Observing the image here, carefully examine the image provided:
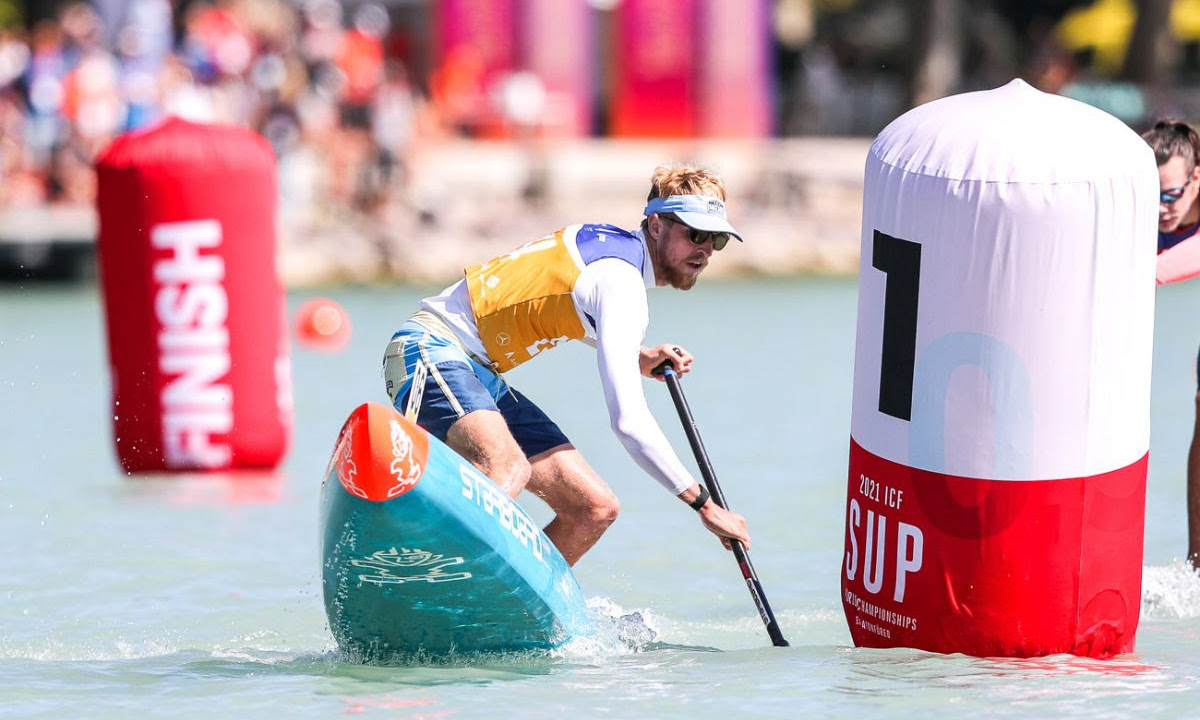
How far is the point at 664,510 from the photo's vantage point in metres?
9.03

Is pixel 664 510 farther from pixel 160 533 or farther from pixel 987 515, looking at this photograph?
pixel 987 515

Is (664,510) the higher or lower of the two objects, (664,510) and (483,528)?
the lower

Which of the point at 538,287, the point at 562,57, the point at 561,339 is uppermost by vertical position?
the point at 562,57

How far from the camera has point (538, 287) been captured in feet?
19.7

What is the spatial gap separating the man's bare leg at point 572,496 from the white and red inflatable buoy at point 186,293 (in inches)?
134

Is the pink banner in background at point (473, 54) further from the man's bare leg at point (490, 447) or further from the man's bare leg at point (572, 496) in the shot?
the man's bare leg at point (490, 447)

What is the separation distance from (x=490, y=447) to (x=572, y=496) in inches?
14.6

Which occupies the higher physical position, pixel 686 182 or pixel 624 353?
pixel 686 182

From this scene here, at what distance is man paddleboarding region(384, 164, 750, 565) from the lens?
5801 millimetres

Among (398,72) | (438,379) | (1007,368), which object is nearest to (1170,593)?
(1007,368)

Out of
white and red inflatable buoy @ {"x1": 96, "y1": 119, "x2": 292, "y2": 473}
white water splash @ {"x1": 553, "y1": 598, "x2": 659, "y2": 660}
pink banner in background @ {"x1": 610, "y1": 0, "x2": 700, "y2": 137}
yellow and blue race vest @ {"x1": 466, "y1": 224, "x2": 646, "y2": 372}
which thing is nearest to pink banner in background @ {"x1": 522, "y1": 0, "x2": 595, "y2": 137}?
pink banner in background @ {"x1": 610, "y1": 0, "x2": 700, "y2": 137}

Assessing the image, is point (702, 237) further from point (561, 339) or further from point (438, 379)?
point (438, 379)

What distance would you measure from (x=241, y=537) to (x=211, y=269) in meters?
1.49

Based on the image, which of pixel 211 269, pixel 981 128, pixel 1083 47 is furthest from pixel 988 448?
pixel 1083 47
